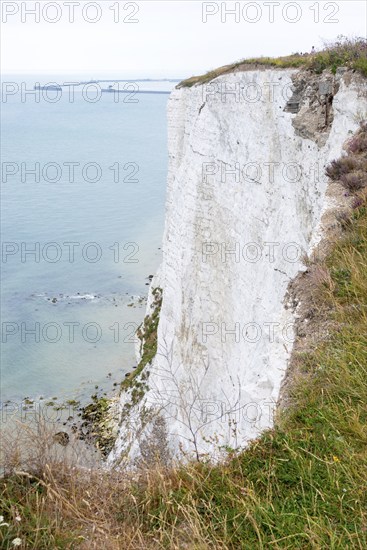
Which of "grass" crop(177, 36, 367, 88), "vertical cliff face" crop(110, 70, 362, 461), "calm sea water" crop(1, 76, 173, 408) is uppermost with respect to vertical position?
"grass" crop(177, 36, 367, 88)

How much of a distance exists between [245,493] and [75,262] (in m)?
47.5

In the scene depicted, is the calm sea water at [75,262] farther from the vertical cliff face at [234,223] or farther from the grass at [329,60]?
the grass at [329,60]

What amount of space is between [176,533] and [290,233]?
506 inches

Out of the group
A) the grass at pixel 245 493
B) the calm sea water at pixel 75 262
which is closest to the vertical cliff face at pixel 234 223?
the grass at pixel 245 493

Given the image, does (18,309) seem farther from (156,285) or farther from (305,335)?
(305,335)

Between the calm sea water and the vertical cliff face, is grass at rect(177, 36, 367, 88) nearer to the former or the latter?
the vertical cliff face

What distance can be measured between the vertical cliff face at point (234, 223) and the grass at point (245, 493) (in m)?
5.30

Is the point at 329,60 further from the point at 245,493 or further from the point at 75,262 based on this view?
the point at 75,262

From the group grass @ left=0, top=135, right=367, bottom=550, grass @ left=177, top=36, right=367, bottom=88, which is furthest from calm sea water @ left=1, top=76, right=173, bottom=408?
A: grass @ left=0, top=135, right=367, bottom=550

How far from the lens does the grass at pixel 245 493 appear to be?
13.4 ft

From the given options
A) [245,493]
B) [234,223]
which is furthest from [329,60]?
[245,493]

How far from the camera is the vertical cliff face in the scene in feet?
50.3

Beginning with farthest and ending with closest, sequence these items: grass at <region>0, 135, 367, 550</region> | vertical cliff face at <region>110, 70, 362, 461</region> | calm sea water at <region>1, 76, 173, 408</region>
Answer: calm sea water at <region>1, 76, 173, 408</region> → vertical cliff face at <region>110, 70, 362, 461</region> → grass at <region>0, 135, 367, 550</region>

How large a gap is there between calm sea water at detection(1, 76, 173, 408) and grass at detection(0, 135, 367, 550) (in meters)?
26.9
